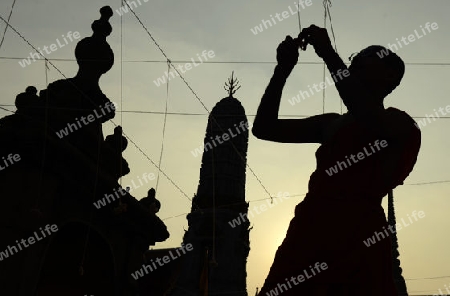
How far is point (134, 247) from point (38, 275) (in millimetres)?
2567

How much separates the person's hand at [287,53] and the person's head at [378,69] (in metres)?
0.31

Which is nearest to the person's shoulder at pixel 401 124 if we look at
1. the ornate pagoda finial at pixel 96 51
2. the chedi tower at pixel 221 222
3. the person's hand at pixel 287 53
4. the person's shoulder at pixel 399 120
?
the person's shoulder at pixel 399 120

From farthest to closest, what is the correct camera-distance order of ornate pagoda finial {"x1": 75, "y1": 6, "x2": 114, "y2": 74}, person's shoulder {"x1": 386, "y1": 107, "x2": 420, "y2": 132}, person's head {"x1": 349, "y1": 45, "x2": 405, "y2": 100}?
ornate pagoda finial {"x1": 75, "y1": 6, "x2": 114, "y2": 74} < person's head {"x1": 349, "y1": 45, "x2": 405, "y2": 100} < person's shoulder {"x1": 386, "y1": 107, "x2": 420, "y2": 132}

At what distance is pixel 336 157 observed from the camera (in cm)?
240

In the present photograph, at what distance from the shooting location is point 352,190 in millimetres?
2285

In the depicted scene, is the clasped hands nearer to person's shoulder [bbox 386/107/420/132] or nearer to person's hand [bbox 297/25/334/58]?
person's hand [bbox 297/25/334/58]

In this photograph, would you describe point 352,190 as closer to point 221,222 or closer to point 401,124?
point 401,124

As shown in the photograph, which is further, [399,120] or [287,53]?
[287,53]

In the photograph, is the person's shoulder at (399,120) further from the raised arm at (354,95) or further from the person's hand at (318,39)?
the person's hand at (318,39)

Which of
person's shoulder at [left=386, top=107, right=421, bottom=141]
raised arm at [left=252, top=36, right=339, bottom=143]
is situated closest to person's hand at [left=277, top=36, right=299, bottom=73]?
raised arm at [left=252, top=36, right=339, bottom=143]

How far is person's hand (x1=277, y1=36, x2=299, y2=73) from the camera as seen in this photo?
257 cm

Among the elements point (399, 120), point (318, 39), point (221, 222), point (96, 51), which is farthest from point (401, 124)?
point (221, 222)

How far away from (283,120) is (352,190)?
620 millimetres

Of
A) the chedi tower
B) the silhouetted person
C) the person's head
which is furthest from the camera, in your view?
the chedi tower
